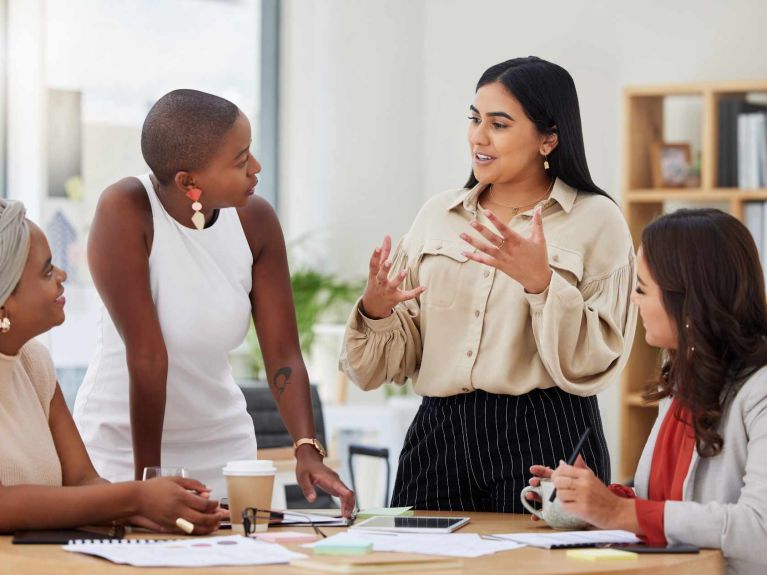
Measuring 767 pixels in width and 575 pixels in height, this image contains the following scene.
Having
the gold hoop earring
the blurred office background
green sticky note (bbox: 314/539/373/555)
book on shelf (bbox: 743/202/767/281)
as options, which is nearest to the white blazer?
green sticky note (bbox: 314/539/373/555)

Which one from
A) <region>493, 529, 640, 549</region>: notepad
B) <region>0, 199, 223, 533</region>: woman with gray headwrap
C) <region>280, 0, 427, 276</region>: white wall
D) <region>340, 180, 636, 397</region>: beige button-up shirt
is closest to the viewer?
<region>493, 529, 640, 549</region>: notepad

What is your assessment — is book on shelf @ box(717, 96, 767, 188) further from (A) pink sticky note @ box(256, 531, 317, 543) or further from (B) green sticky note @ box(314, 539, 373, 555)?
(B) green sticky note @ box(314, 539, 373, 555)

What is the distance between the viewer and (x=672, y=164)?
5.60 meters

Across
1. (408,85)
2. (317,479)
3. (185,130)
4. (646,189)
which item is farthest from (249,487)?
(408,85)

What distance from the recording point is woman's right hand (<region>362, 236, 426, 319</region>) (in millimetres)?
2430

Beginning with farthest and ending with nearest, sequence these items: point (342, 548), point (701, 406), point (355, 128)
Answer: point (355, 128) < point (701, 406) < point (342, 548)

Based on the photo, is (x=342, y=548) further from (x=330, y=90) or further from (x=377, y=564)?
(x=330, y=90)

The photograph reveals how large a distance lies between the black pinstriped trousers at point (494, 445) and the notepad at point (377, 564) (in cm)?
67

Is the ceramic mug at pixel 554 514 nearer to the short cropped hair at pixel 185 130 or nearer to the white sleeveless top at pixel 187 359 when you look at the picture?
the white sleeveless top at pixel 187 359

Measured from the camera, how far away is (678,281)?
84.9 inches

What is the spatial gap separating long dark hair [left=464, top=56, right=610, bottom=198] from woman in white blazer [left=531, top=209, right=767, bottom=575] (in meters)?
0.41

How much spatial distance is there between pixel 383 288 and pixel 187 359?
440mm

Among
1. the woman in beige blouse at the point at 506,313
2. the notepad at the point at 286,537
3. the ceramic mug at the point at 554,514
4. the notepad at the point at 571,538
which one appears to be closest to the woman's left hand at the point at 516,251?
the woman in beige blouse at the point at 506,313

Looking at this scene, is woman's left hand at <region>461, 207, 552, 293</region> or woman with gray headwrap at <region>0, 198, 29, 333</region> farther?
woman's left hand at <region>461, 207, 552, 293</region>
